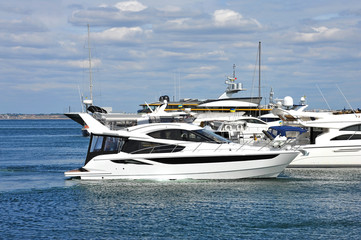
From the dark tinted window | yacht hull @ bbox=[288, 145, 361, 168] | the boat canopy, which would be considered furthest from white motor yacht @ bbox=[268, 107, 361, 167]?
the dark tinted window

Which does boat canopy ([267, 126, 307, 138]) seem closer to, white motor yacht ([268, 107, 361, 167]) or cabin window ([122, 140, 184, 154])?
white motor yacht ([268, 107, 361, 167])

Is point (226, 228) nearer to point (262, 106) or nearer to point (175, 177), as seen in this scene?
point (175, 177)

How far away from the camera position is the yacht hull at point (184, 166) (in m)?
22.5

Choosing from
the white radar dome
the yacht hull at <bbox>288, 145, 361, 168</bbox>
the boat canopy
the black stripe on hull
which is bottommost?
the yacht hull at <bbox>288, 145, 361, 168</bbox>

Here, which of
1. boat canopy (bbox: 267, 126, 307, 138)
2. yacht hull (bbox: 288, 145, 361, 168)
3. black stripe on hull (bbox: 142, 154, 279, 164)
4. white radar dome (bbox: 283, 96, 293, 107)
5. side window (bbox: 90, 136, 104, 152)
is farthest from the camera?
white radar dome (bbox: 283, 96, 293, 107)

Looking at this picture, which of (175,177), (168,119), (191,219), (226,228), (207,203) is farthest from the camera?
(168,119)

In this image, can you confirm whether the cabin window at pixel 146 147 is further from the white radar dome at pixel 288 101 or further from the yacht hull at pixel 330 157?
the white radar dome at pixel 288 101

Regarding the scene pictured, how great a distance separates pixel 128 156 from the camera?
22703 millimetres

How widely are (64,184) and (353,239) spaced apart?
13199 millimetres

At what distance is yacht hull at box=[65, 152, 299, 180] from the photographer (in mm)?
22531

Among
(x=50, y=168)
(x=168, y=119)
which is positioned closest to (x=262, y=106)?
(x=168, y=119)

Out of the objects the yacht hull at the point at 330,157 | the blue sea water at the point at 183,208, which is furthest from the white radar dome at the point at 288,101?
the blue sea water at the point at 183,208

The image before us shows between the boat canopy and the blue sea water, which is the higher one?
the boat canopy

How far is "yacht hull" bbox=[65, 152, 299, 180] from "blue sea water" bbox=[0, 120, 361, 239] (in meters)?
0.36
